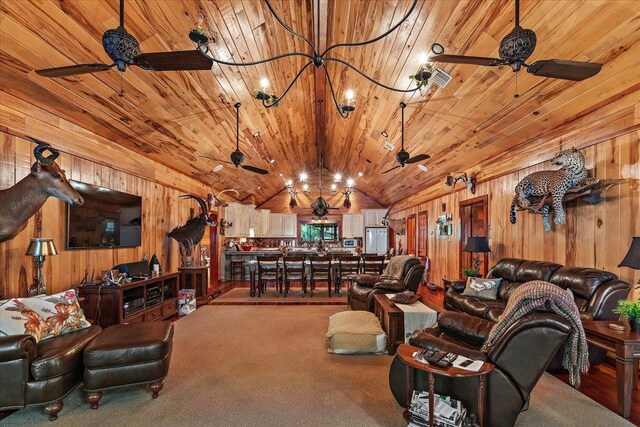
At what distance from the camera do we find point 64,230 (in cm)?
361

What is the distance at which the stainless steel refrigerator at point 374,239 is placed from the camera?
464 inches

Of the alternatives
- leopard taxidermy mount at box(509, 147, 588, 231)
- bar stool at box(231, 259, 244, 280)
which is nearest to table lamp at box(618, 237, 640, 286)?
leopard taxidermy mount at box(509, 147, 588, 231)

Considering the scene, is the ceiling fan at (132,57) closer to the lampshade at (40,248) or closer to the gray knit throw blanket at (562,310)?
the lampshade at (40,248)

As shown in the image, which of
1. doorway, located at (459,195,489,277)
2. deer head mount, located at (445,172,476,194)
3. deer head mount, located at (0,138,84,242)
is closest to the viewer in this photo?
deer head mount, located at (0,138,84,242)

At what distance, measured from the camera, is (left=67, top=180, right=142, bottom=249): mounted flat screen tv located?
371 centimetres

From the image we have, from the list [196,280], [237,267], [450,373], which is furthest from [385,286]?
[237,267]

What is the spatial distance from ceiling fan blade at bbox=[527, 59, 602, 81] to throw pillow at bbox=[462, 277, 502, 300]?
9.84 ft

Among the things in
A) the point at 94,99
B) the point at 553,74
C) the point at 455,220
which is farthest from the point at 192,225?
the point at 553,74

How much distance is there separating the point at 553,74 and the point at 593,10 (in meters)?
0.81

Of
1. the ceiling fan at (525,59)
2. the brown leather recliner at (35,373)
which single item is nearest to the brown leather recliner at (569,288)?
the ceiling fan at (525,59)

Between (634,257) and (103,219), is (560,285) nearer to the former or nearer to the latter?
(634,257)

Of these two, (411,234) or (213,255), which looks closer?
(213,255)

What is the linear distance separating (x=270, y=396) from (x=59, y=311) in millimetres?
2008

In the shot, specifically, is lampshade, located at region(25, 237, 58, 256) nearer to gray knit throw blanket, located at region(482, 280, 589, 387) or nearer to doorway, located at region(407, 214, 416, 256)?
gray knit throw blanket, located at region(482, 280, 589, 387)
